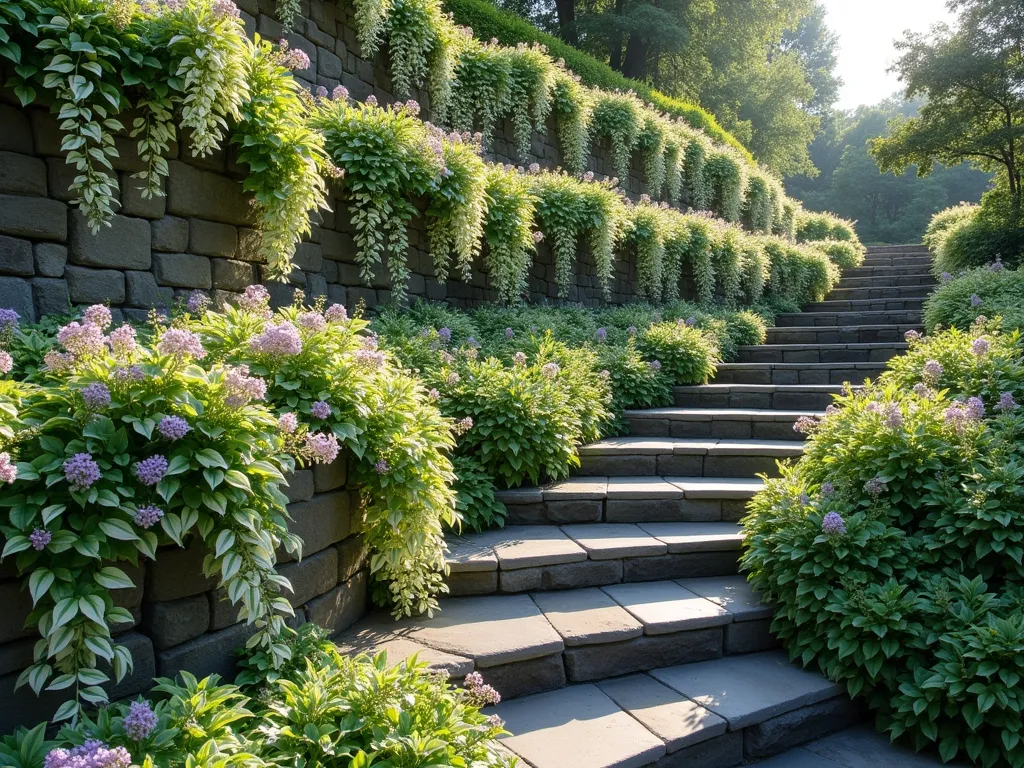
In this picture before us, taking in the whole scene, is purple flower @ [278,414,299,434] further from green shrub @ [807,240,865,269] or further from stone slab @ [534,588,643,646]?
green shrub @ [807,240,865,269]

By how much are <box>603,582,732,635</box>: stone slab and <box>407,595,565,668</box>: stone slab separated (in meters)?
0.44

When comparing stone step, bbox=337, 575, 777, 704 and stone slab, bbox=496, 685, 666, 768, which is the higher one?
stone step, bbox=337, 575, 777, 704

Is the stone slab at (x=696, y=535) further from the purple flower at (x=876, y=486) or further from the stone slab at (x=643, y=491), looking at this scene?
the purple flower at (x=876, y=486)

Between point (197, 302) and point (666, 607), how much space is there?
2700 millimetres

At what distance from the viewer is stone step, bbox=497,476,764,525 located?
143 inches

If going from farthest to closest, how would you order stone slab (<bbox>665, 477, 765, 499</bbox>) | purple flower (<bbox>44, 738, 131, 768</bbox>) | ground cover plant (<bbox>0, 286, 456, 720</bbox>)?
stone slab (<bbox>665, 477, 765, 499</bbox>)
ground cover plant (<bbox>0, 286, 456, 720</bbox>)
purple flower (<bbox>44, 738, 131, 768</bbox>)

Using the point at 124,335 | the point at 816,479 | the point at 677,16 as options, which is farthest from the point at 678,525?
the point at 677,16

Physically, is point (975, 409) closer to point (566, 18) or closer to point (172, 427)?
point (172, 427)

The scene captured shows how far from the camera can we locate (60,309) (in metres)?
2.91

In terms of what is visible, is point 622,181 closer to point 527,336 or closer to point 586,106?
point 586,106

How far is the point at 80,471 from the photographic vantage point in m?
1.59

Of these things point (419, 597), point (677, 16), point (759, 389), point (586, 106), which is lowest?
point (419, 597)

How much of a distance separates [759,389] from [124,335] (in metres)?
4.60

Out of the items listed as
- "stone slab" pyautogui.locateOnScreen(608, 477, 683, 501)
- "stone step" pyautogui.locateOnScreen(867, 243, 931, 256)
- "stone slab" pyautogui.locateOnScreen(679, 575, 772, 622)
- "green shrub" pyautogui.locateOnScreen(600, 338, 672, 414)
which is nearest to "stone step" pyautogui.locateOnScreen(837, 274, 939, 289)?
"stone step" pyautogui.locateOnScreen(867, 243, 931, 256)
